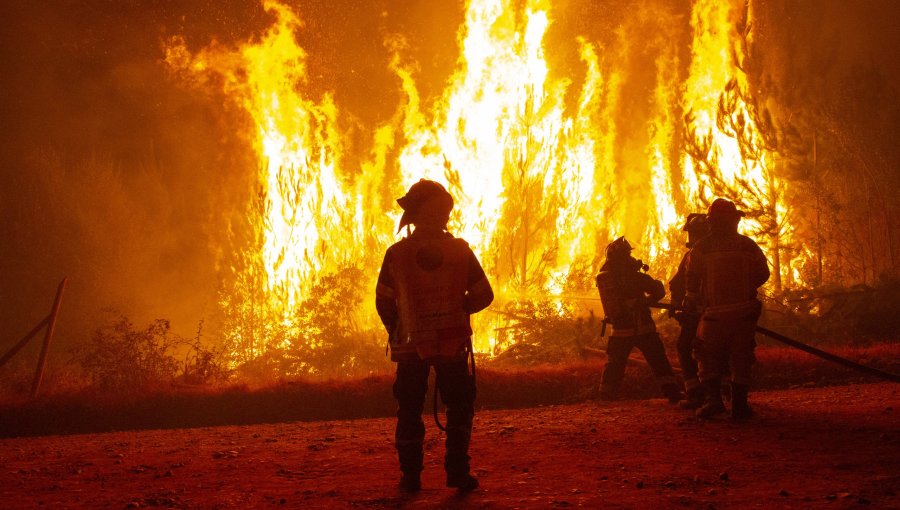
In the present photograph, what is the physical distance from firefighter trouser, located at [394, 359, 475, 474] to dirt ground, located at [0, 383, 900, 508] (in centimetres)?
25

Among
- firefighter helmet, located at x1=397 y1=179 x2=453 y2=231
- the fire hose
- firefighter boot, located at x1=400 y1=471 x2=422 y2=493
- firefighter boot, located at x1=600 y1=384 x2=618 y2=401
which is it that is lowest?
firefighter boot, located at x1=400 y1=471 x2=422 y2=493

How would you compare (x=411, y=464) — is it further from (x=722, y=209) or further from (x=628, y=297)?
(x=628, y=297)

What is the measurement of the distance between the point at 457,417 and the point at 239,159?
27213mm

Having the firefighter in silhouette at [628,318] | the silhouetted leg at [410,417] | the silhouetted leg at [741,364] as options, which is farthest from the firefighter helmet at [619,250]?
the silhouetted leg at [410,417]

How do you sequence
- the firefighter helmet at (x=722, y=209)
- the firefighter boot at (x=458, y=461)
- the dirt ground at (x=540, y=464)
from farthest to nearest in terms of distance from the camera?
the firefighter helmet at (x=722, y=209), the firefighter boot at (x=458, y=461), the dirt ground at (x=540, y=464)

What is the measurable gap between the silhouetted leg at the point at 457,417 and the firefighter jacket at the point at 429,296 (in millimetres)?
118

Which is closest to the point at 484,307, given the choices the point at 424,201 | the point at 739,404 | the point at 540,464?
the point at 424,201

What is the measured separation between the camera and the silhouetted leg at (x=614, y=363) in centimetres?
896

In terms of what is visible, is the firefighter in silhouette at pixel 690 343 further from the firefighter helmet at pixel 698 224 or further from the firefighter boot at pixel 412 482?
the firefighter boot at pixel 412 482

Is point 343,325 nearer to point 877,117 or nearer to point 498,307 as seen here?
point 498,307

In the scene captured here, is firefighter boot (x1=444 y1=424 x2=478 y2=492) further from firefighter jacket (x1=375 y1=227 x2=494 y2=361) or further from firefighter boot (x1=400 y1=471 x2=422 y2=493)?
firefighter jacket (x1=375 y1=227 x2=494 y2=361)

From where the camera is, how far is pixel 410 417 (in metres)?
5.06

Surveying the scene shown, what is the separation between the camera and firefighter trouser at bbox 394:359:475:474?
4.99m

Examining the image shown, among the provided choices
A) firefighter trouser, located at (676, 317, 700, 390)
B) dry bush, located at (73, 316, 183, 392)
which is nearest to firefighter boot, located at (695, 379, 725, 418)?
→ firefighter trouser, located at (676, 317, 700, 390)
